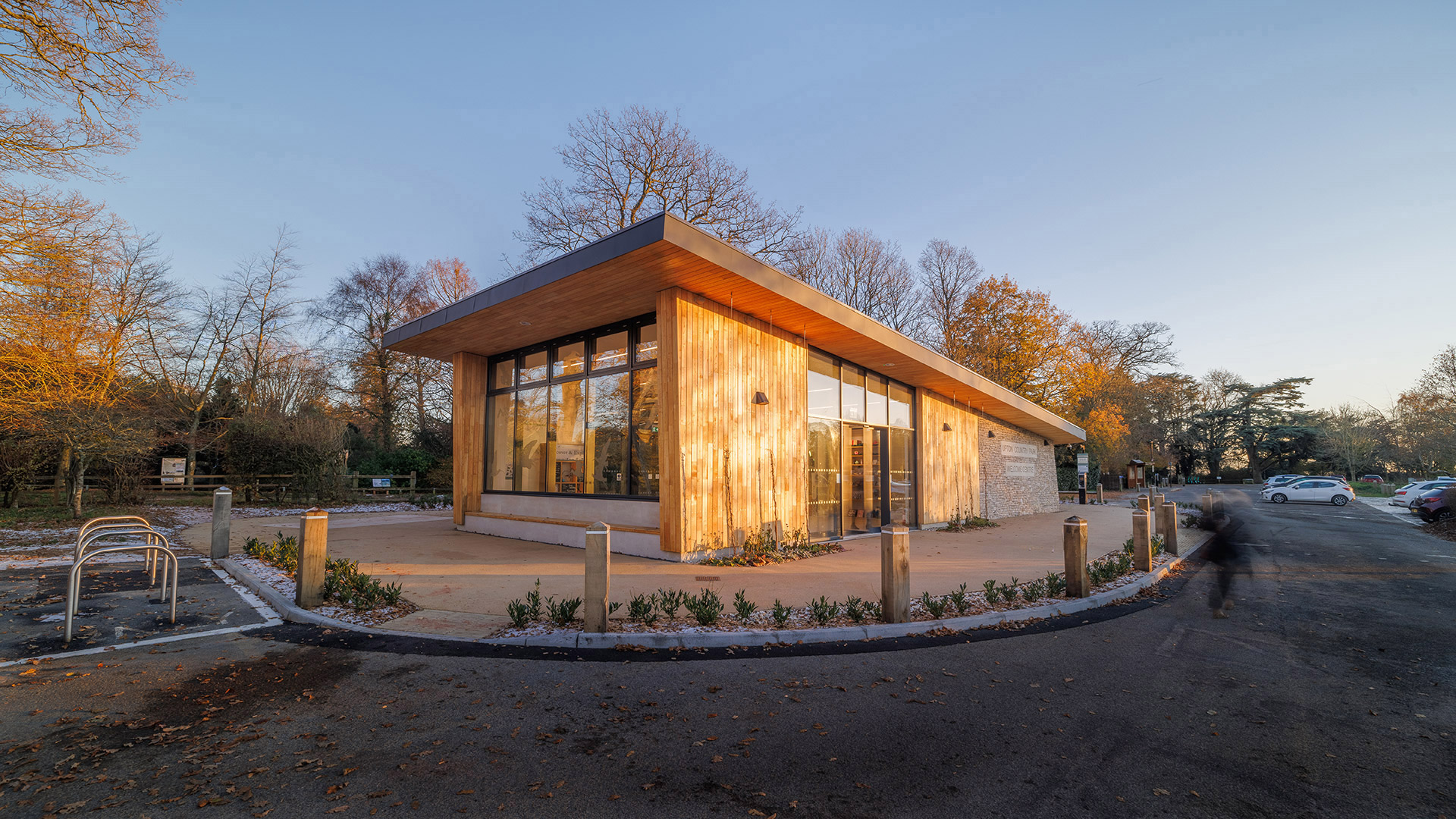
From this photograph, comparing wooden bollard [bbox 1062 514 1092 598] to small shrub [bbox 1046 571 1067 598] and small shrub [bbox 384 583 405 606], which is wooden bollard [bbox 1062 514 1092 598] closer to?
small shrub [bbox 1046 571 1067 598]

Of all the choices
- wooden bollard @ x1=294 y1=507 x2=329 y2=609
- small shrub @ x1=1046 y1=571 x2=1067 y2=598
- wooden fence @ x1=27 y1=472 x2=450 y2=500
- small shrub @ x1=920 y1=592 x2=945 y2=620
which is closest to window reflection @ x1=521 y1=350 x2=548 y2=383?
wooden bollard @ x1=294 y1=507 x2=329 y2=609

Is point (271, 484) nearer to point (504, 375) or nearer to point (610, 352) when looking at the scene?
point (504, 375)

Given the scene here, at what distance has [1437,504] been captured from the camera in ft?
57.0

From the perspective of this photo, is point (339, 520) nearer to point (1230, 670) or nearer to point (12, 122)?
point (12, 122)

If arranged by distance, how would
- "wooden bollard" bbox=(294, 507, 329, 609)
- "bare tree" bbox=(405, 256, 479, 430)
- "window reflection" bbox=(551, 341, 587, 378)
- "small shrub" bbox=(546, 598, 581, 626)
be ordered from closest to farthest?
"small shrub" bbox=(546, 598, 581, 626), "wooden bollard" bbox=(294, 507, 329, 609), "window reflection" bbox=(551, 341, 587, 378), "bare tree" bbox=(405, 256, 479, 430)

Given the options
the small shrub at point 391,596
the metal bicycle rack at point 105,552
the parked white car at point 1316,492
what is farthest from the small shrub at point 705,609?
the parked white car at point 1316,492

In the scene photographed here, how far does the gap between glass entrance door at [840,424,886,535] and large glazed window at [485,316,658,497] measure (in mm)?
4488

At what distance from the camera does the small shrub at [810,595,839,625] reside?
210 inches

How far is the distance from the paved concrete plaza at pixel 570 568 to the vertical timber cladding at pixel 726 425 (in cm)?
88

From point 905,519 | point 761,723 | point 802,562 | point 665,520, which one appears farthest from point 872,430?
point 761,723

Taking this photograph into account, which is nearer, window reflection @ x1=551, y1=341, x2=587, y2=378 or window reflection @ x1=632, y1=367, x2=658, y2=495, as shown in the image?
window reflection @ x1=632, y1=367, x2=658, y2=495

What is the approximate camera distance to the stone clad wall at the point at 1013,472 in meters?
18.1

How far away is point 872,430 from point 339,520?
44.8 feet

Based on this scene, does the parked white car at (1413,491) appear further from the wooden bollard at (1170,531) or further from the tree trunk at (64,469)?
the tree trunk at (64,469)
